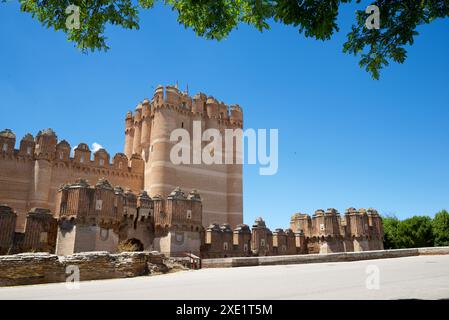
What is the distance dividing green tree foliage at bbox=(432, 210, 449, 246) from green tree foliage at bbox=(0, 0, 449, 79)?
141 feet

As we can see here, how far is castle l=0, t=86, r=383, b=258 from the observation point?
2320cm

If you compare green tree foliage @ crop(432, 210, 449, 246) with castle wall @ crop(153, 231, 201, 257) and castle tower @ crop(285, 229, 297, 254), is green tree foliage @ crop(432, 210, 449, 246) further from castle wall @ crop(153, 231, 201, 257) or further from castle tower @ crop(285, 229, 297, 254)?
castle wall @ crop(153, 231, 201, 257)

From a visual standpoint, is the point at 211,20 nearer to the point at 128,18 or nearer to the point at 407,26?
the point at 128,18

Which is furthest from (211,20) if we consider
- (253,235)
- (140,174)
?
(140,174)

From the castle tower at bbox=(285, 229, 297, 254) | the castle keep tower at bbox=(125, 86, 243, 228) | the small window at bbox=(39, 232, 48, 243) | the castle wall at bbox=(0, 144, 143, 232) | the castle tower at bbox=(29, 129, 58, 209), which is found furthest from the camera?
the castle keep tower at bbox=(125, 86, 243, 228)

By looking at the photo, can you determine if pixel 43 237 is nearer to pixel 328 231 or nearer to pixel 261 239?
pixel 261 239

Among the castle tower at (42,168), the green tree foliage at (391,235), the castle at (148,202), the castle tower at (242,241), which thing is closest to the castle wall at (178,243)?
the castle at (148,202)

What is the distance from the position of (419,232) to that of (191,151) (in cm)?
2805

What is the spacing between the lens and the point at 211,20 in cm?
870

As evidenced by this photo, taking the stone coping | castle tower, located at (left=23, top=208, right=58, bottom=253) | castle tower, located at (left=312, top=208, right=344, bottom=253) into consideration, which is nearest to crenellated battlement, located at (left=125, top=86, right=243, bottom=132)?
castle tower, located at (left=312, top=208, right=344, bottom=253)

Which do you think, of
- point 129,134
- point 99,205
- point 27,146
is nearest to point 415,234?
point 129,134

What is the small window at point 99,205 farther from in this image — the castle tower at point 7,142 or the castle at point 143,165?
the castle tower at point 7,142

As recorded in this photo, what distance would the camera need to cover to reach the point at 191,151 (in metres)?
42.9

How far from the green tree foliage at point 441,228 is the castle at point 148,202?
1355cm
